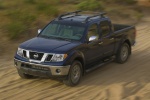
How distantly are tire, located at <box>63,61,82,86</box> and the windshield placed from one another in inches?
32.6

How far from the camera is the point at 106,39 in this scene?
10148 mm

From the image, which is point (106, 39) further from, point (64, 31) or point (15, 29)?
point (15, 29)

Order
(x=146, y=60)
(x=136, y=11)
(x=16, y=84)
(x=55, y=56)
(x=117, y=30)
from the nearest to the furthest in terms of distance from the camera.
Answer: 1. (x=55, y=56)
2. (x=16, y=84)
3. (x=117, y=30)
4. (x=146, y=60)
5. (x=136, y=11)

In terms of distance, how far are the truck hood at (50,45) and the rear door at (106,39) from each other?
1.31 meters

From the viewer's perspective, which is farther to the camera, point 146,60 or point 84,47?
point 146,60

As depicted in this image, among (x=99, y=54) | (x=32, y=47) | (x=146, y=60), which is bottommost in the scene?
(x=146, y=60)

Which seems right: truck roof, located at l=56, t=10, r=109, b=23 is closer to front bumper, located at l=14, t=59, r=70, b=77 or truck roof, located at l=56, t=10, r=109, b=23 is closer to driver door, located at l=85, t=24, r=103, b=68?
driver door, located at l=85, t=24, r=103, b=68

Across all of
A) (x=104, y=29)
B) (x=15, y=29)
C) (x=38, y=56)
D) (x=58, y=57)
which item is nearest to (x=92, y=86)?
(x=58, y=57)

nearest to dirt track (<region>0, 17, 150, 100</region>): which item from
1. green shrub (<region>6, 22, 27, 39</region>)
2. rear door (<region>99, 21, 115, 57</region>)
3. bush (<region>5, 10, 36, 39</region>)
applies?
rear door (<region>99, 21, 115, 57</region>)

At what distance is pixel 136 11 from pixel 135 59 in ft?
33.0

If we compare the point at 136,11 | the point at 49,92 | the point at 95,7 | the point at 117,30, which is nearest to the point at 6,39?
the point at 117,30

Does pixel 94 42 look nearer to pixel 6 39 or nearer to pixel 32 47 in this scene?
pixel 32 47

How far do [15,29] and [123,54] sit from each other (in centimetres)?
438

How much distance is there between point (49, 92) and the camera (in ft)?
27.3
